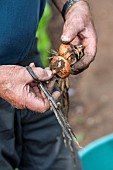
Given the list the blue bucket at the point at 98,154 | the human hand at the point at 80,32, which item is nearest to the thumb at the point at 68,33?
the human hand at the point at 80,32

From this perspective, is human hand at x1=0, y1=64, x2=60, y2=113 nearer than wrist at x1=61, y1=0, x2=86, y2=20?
Yes

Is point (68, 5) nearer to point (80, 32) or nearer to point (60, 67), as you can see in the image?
point (80, 32)

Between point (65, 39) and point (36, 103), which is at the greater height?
point (65, 39)

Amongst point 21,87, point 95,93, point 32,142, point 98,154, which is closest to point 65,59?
point 21,87

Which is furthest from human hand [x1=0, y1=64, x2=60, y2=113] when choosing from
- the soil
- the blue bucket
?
the soil

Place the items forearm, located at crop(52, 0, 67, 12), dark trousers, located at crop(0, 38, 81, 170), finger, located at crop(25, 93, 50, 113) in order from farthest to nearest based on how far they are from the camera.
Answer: forearm, located at crop(52, 0, 67, 12), dark trousers, located at crop(0, 38, 81, 170), finger, located at crop(25, 93, 50, 113)

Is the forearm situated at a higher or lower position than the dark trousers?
higher

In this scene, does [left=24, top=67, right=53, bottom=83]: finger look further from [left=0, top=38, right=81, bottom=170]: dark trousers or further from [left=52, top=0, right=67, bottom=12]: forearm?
[left=52, top=0, right=67, bottom=12]: forearm

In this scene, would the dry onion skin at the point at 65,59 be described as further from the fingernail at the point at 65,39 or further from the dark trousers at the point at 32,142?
the dark trousers at the point at 32,142

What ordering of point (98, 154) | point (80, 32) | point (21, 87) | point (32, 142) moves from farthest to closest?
point (98, 154)
point (32, 142)
point (80, 32)
point (21, 87)
